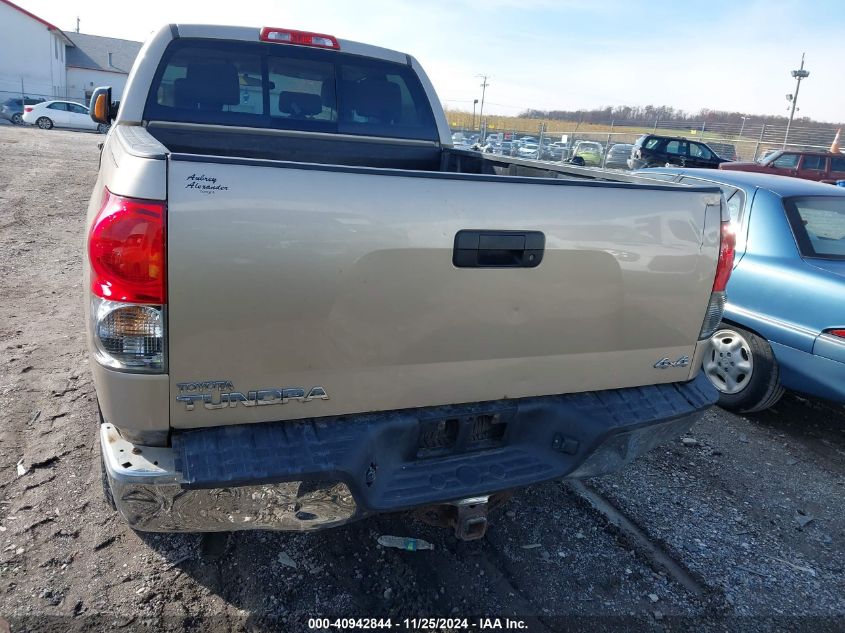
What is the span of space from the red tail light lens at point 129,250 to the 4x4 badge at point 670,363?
1.98 meters

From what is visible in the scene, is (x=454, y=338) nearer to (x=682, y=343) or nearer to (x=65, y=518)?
(x=682, y=343)

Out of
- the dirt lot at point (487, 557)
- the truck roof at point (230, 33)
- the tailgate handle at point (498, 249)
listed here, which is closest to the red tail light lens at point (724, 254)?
the tailgate handle at point (498, 249)

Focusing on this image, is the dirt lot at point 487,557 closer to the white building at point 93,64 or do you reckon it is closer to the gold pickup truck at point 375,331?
the gold pickup truck at point 375,331

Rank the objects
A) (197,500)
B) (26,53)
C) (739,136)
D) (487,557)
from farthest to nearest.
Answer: (26,53) < (739,136) < (487,557) < (197,500)

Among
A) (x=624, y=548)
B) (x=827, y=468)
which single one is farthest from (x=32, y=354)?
(x=827, y=468)

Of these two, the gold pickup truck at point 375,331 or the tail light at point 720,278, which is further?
the tail light at point 720,278

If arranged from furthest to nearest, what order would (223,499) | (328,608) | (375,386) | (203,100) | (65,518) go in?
(203,100) < (65,518) < (328,608) < (375,386) < (223,499)

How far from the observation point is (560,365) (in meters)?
2.47

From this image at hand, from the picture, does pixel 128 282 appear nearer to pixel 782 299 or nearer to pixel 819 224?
pixel 782 299

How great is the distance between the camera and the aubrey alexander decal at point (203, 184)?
1811 millimetres

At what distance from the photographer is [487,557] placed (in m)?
2.90

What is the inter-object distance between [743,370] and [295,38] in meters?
3.89

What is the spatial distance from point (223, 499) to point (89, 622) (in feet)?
3.12

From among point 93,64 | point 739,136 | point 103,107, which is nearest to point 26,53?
point 93,64
